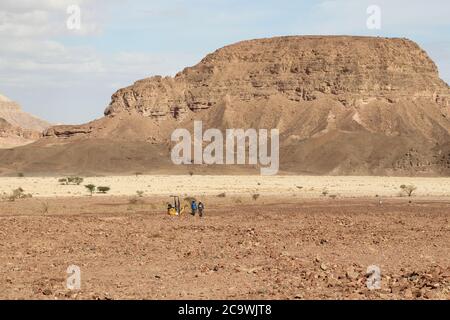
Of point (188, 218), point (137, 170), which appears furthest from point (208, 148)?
point (188, 218)

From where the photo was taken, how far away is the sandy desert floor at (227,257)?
12.2m

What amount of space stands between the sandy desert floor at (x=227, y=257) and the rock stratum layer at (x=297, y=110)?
79428 mm

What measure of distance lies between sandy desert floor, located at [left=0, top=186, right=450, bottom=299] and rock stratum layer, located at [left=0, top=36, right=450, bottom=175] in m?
79.4

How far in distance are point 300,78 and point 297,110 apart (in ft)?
25.3

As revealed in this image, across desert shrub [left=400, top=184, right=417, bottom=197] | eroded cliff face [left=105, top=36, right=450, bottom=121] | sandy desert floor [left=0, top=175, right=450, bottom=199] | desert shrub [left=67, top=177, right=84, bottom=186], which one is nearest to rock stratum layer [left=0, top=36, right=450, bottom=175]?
eroded cliff face [left=105, top=36, right=450, bottom=121]

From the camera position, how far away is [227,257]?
16.3 m

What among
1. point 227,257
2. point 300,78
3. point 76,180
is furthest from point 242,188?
point 300,78

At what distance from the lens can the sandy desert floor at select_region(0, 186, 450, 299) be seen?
1216 centimetres

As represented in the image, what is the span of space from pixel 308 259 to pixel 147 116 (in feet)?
398

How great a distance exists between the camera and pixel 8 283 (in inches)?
515

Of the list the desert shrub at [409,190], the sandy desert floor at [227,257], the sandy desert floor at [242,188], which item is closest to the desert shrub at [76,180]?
the sandy desert floor at [242,188]

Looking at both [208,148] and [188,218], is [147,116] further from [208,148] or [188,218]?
[188,218]

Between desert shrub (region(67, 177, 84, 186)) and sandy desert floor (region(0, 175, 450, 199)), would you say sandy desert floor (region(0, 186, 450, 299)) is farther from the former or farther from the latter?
desert shrub (region(67, 177, 84, 186))

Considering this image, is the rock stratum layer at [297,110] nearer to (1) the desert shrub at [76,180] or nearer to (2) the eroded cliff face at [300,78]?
(2) the eroded cliff face at [300,78]
